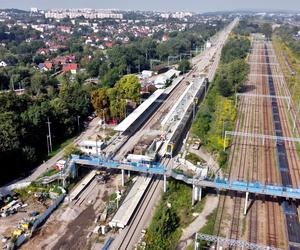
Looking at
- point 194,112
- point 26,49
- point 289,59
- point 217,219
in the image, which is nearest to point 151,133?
point 194,112

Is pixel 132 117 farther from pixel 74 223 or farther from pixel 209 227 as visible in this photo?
pixel 209 227

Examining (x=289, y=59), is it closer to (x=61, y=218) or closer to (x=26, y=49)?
(x=26, y=49)

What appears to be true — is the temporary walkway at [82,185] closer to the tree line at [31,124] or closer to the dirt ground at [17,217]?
the dirt ground at [17,217]

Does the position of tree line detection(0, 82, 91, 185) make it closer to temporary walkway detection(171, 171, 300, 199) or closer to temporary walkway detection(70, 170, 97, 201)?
temporary walkway detection(70, 170, 97, 201)

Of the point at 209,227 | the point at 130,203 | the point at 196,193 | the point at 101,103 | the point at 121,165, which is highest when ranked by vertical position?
the point at 101,103

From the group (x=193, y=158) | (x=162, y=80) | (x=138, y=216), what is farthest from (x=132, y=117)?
(x=162, y=80)

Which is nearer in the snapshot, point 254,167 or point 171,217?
point 171,217
